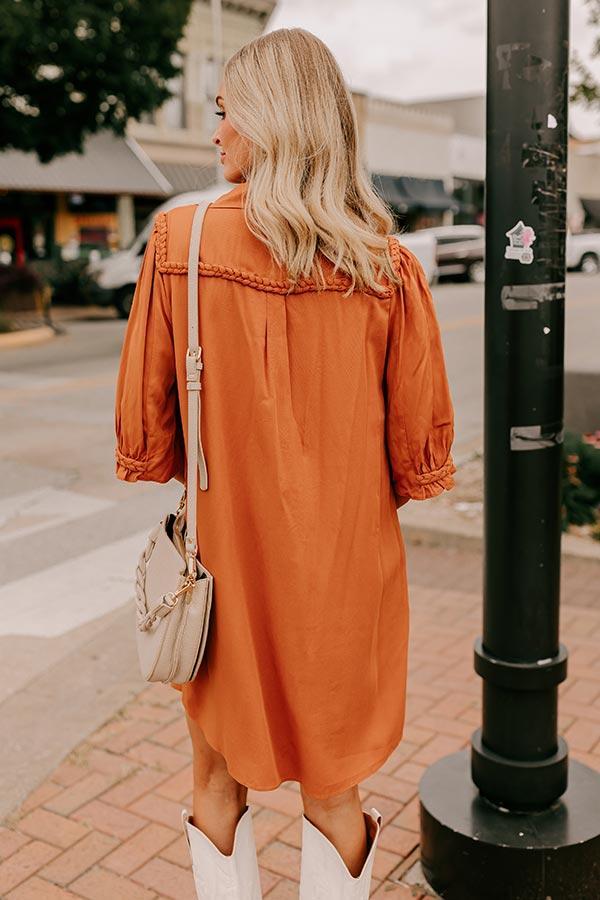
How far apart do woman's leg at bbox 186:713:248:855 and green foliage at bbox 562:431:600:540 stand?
12.5ft

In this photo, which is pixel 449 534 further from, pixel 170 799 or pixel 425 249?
pixel 425 249

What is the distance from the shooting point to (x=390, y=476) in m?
→ 2.11

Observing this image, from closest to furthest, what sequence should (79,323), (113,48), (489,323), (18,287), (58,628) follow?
(489,323) → (58,628) → (113,48) → (18,287) → (79,323)

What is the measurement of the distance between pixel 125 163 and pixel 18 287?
8.22 metres

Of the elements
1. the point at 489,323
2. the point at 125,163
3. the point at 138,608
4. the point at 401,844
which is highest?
the point at 125,163

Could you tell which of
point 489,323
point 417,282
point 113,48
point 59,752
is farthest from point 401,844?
point 113,48

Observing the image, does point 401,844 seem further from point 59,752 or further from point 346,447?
point 346,447

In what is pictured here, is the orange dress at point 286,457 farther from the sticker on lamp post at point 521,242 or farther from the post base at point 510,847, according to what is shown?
the post base at point 510,847

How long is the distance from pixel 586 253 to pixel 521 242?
32080mm

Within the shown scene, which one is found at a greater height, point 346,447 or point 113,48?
point 113,48

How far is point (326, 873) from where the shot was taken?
2088 mm

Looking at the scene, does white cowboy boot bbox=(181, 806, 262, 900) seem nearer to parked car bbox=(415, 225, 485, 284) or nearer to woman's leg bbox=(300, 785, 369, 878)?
woman's leg bbox=(300, 785, 369, 878)

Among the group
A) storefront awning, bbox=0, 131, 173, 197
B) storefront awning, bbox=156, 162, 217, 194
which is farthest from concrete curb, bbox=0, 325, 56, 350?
storefront awning, bbox=156, 162, 217, 194

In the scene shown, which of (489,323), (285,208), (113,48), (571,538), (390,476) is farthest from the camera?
(113,48)
